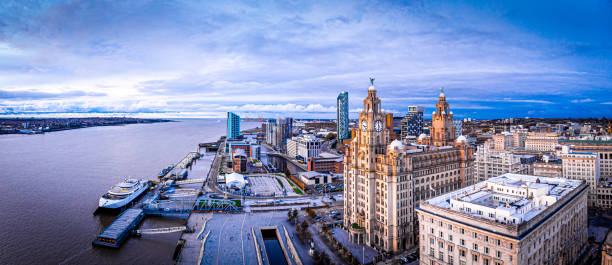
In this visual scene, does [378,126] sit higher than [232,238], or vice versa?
[378,126]

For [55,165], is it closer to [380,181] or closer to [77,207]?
[77,207]

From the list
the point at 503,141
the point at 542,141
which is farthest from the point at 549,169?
the point at 503,141

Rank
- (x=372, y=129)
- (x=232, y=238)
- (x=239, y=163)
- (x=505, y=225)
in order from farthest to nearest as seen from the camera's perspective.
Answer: (x=239, y=163) → (x=232, y=238) → (x=372, y=129) → (x=505, y=225)

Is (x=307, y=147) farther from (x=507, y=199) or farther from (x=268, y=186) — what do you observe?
(x=507, y=199)

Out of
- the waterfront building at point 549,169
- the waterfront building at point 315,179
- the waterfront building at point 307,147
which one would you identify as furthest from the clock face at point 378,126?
the waterfront building at point 307,147

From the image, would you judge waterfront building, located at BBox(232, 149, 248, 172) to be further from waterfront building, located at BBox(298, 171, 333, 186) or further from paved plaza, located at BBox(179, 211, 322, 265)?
paved plaza, located at BBox(179, 211, 322, 265)

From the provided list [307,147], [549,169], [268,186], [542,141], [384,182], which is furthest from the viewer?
[307,147]
